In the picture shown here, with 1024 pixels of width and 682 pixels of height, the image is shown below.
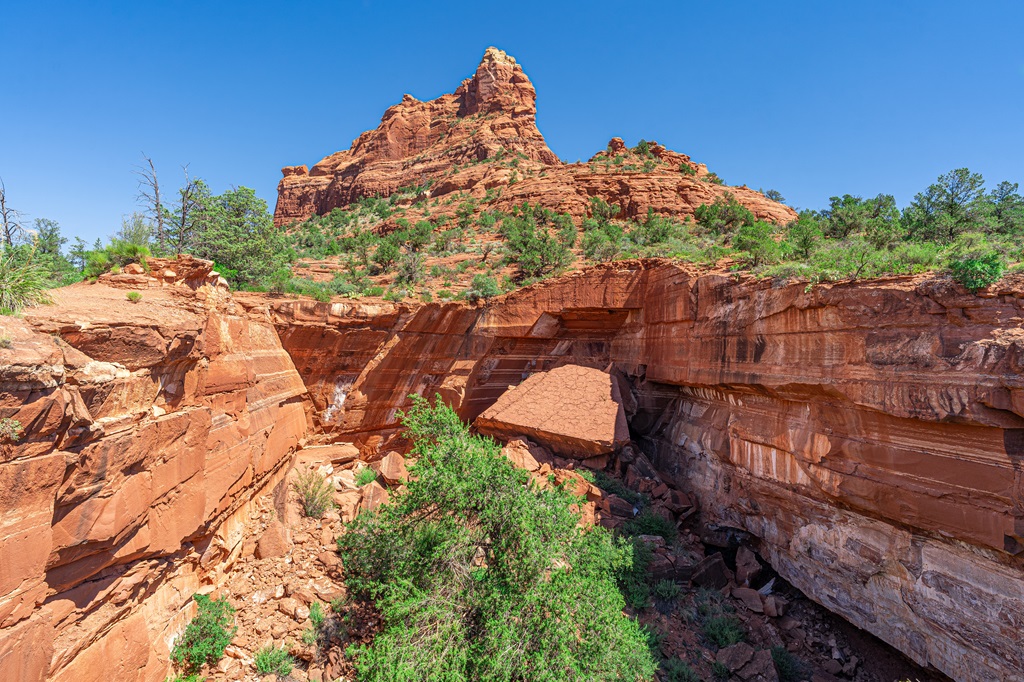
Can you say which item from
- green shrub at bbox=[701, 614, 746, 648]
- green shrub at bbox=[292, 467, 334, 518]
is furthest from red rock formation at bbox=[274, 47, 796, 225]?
green shrub at bbox=[701, 614, 746, 648]

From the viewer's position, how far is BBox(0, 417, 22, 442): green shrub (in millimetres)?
3977

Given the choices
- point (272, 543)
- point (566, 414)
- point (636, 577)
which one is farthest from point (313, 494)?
point (636, 577)

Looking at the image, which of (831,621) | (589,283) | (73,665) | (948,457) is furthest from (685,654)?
(589,283)

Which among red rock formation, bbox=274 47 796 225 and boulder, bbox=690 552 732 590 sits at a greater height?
red rock formation, bbox=274 47 796 225

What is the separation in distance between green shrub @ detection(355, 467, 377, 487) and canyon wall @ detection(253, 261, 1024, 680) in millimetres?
1678

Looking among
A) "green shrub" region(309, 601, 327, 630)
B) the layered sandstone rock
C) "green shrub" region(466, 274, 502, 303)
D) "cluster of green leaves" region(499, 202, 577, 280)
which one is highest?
"cluster of green leaves" region(499, 202, 577, 280)

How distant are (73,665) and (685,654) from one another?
29.5 feet

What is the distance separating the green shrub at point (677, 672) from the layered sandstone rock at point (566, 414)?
17.1 ft

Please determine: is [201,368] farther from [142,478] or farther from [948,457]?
[948,457]

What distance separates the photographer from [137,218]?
1284 centimetres

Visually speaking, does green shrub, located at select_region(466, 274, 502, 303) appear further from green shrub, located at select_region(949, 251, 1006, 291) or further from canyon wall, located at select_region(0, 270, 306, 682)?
green shrub, located at select_region(949, 251, 1006, 291)

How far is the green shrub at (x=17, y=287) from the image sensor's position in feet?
17.0

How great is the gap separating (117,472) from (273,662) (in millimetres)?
3763

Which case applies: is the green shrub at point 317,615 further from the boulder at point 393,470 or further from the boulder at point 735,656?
the boulder at point 735,656
